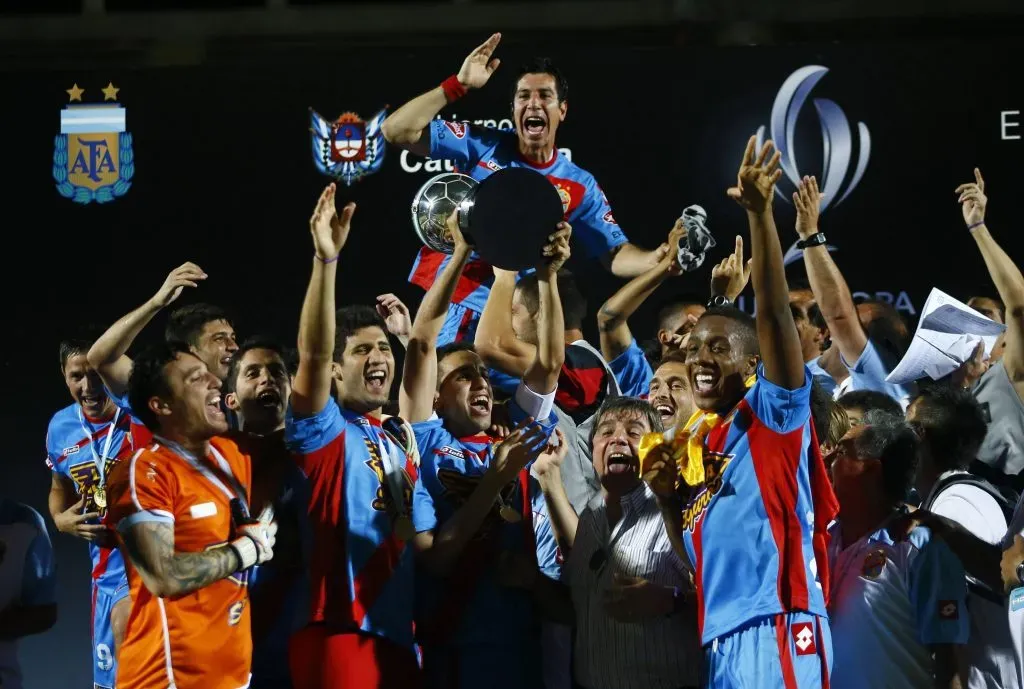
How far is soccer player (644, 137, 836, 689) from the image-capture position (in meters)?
3.39

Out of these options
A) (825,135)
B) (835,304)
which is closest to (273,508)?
(835,304)

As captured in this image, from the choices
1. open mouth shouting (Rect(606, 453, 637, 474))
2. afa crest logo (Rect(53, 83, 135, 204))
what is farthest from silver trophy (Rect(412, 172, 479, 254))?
afa crest logo (Rect(53, 83, 135, 204))

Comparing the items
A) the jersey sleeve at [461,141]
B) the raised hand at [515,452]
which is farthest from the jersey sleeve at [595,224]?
the raised hand at [515,452]

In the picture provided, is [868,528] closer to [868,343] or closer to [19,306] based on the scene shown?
[868,343]

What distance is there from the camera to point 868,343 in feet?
18.6

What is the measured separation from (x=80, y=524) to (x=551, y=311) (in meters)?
2.20

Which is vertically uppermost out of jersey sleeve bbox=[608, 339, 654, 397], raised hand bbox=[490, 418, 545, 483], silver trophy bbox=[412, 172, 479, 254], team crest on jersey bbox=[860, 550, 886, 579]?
silver trophy bbox=[412, 172, 479, 254]

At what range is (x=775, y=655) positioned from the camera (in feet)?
11.2

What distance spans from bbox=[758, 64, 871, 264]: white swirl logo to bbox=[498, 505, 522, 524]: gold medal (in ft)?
9.83

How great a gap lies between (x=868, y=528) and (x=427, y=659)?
1330 mm

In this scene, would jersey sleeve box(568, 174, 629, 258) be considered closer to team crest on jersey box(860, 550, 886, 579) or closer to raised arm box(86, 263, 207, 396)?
raised arm box(86, 263, 207, 396)

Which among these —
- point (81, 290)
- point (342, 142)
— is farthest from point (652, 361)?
point (81, 290)

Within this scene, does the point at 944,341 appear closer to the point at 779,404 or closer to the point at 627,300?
the point at 627,300

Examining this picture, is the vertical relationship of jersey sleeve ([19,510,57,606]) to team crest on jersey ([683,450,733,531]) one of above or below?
below
